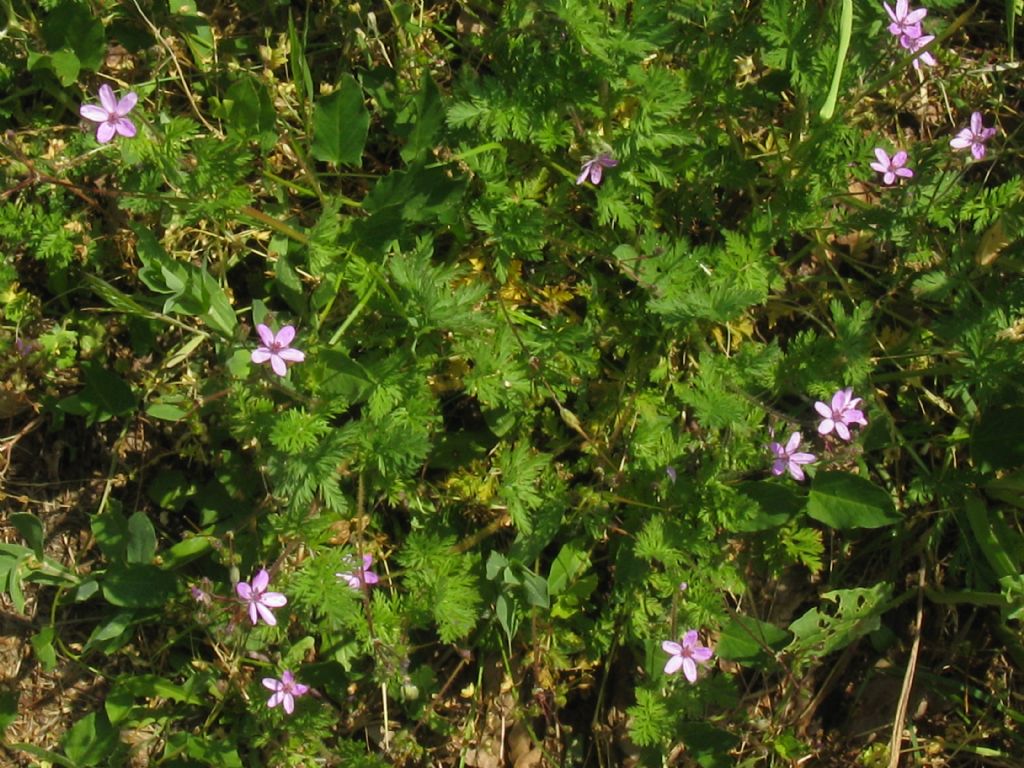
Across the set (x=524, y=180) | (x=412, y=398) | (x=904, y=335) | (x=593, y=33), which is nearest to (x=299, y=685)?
(x=412, y=398)

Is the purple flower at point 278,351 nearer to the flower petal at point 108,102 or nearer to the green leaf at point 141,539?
the flower petal at point 108,102

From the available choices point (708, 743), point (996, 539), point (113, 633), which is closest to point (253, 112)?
point (113, 633)

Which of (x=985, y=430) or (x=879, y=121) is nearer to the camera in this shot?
(x=985, y=430)

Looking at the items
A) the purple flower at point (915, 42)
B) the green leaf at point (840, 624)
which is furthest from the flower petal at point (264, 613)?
the purple flower at point (915, 42)

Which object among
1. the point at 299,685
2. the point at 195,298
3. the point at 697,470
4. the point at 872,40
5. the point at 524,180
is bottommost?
the point at 299,685

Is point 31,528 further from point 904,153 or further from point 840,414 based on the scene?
point 904,153

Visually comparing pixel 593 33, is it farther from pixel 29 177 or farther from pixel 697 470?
pixel 29 177
